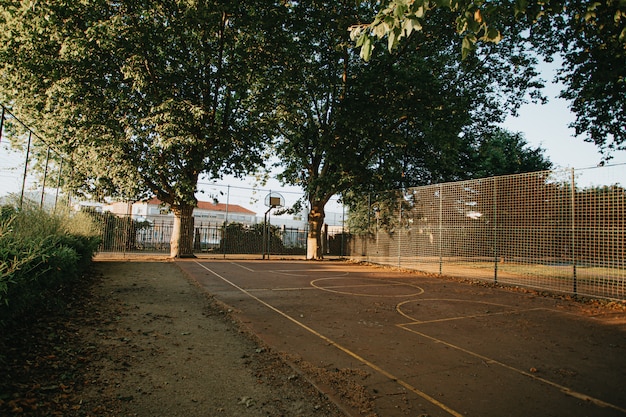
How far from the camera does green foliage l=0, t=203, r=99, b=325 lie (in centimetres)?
331

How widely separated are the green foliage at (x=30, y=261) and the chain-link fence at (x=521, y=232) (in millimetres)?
10259

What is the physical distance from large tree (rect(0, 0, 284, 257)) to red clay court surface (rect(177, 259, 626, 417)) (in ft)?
27.2

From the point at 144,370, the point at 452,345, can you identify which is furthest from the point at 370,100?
the point at 144,370

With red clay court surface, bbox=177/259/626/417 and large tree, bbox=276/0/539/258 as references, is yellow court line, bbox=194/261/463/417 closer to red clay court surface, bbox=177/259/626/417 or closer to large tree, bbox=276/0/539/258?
red clay court surface, bbox=177/259/626/417

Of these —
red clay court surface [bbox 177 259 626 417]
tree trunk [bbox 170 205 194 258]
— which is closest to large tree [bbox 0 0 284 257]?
tree trunk [bbox 170 205 194 258]

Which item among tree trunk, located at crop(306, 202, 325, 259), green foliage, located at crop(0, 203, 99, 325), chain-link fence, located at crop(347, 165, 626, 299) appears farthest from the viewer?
tree trunk, located at crop(306, 202, 325, 259)

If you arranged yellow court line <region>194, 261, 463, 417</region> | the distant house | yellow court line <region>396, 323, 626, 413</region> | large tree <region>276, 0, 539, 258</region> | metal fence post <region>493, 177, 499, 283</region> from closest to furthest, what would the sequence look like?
yellow court line <region>194, 261, 463, 417</region>
yellow court line <region>396, 323, 626, 413</region>
metal fence post <region>493, 177, 499, 283</region>
large tree <region>276, 0, 539, 258</region>
the distant house

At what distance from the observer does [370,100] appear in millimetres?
15141

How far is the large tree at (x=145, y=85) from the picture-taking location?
12.9 m

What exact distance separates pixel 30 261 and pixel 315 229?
49.6 ft

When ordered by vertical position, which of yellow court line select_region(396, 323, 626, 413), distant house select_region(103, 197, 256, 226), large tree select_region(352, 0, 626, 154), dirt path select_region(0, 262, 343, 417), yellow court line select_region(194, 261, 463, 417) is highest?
large tree select_region(352, 0, 626, 154)

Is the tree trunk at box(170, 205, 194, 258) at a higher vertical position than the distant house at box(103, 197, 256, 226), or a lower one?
lower

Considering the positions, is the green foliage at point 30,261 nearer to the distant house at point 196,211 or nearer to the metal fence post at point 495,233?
the metal fence post at point 495,233

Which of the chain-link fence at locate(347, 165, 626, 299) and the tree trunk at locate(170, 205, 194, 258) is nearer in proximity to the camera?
the chain-link fence at locate(347, 165, 626, 299)
